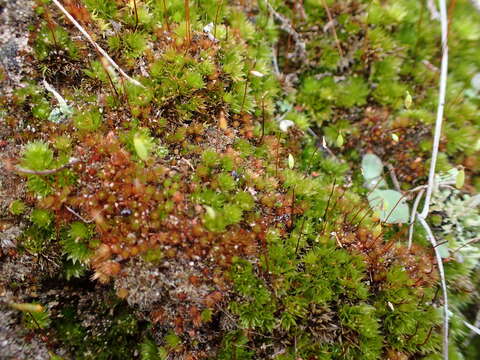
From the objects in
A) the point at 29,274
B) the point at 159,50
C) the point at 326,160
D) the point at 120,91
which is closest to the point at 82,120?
the point at 120,91

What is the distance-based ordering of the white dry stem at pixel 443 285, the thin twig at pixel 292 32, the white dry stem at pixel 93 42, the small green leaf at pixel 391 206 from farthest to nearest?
1. the thin twig at pixel 292 32
2. the small green leaf at pixel 391 206
3. the white dry stem at pixel 93 42
4. the white dry stem at pixel 443 285

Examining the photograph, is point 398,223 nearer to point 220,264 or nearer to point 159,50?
point 220,264

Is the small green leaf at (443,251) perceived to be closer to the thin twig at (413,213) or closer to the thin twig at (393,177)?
the thin twig at (413,213)

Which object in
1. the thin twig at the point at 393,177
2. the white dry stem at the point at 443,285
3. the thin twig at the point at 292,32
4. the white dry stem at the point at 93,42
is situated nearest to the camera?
the white dry stem at the point at 443,285

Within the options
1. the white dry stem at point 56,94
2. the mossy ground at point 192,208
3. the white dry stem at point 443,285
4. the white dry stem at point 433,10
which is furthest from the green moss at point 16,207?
the white dry stem at point 433,10

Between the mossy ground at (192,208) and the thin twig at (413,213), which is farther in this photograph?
the thin twig at (413,213)

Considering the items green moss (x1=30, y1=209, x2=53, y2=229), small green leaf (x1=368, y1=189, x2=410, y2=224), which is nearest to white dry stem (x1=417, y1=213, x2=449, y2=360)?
small green leaf (x1=368, y1=189, x2=410, y2=224)

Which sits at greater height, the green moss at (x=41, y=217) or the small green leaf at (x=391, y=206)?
the small green leaf at (x=391, y=206)

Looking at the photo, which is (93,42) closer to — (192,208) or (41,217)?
(41,217)
